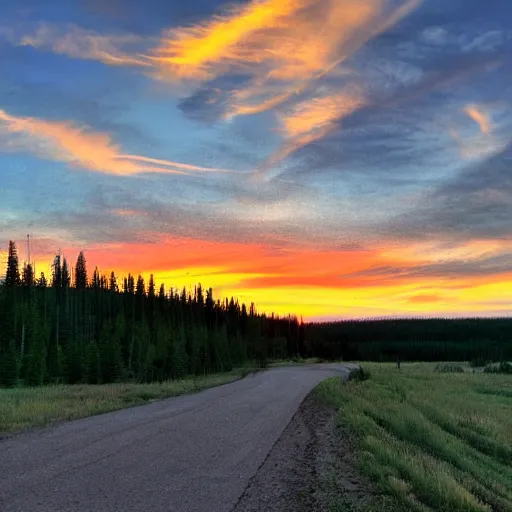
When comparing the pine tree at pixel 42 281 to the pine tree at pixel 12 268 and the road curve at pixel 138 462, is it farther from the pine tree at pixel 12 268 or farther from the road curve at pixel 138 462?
the road curve at pixel 138 462

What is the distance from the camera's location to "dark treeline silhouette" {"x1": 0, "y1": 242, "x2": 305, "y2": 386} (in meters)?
56.5

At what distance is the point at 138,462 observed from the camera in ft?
33.7

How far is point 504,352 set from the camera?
444ft

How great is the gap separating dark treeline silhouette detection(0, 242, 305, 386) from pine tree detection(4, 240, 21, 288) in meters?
0.16

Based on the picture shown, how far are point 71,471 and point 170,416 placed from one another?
7.52 m

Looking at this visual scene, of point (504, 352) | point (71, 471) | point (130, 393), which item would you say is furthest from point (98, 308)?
point (504, 352)

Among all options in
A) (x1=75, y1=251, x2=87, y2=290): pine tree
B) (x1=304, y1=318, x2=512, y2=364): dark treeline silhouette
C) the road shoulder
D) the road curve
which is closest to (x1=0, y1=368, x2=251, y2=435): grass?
the road curve

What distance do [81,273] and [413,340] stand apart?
10747 centimetres

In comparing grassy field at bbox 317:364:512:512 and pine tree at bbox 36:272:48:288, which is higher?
pine tree at bbox 36:272:48:288

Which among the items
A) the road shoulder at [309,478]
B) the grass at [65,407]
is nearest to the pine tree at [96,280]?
the grass at [65,407]

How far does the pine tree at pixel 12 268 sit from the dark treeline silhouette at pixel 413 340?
243 feet

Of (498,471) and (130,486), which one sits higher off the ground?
(130,486)

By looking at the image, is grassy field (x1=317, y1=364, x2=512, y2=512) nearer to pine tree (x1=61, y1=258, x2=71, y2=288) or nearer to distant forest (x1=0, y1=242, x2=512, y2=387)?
distant forest (x1=0, y1=242, x2=512, y2=387)

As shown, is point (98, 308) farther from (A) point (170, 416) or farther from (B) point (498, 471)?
(B) point (498, 471)
